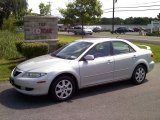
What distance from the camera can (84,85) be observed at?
7355 mm

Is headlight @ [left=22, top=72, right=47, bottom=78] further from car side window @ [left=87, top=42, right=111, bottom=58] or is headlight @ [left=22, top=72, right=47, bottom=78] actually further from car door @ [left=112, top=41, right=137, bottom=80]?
car door @ [left=112, top=41, right=137, bottom=80]

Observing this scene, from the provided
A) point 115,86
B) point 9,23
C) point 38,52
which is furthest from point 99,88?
point 9,23

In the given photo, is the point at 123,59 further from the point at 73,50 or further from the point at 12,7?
the point at 12,7

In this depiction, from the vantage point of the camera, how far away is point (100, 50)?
25.6 ft

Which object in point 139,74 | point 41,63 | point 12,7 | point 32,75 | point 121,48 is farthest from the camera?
point 12,7

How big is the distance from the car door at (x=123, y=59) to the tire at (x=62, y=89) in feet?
4.95

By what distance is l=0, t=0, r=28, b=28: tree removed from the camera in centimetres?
4900

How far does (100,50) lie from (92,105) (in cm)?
179

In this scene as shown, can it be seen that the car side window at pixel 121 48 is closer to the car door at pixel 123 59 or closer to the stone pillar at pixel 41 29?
the car door at pixel 123 59

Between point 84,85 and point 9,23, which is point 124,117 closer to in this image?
point 84,85

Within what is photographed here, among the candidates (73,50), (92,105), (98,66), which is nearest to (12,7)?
(73,50)

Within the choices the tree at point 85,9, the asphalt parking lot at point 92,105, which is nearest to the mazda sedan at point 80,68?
the asphalt parking lot at point 92,105

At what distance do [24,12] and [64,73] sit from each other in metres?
41.7

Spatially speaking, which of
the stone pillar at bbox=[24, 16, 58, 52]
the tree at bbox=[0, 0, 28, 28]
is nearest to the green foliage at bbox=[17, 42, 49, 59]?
the stone pillar at bbox=[24, 16, 58, 52]
